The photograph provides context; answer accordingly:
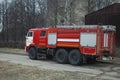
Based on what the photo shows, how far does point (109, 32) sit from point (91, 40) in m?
1.69

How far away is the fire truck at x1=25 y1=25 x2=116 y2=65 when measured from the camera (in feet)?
71.8

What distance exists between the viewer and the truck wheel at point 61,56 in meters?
23.9

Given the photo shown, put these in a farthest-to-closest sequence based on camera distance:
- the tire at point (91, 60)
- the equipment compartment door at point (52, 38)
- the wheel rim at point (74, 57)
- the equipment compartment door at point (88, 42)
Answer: the equipment compartment door at point (52, 38) → the tire at point (91, 60) → the wheel rim at point (74, 57) → the equipment compartment door at point (88, 42)

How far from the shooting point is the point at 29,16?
53.2 metres

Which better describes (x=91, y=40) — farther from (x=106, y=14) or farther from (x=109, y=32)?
(x=106, y=14)

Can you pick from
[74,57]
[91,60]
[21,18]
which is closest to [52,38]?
[74,57]

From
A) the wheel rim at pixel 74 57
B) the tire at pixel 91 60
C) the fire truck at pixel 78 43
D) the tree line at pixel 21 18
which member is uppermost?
the tree line at pixel 21 18

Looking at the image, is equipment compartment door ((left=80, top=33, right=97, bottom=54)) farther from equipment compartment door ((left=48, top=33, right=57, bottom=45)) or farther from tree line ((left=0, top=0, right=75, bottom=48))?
tree line ((left=0, top=0, right=75, bottom=48))

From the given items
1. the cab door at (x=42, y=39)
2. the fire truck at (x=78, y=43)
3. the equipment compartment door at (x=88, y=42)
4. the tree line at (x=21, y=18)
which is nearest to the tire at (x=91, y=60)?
the fire truck at (x=78, y=43)

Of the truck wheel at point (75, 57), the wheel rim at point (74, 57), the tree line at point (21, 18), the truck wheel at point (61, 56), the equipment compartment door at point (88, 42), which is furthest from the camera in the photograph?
the tree line at point (21, 18)

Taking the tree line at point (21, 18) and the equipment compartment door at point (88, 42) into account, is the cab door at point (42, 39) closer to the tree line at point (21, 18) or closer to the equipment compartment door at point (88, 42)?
the equipment compartment door at point (88, 42)

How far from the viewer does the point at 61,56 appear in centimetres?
2431

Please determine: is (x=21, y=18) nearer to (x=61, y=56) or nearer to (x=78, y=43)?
(x=61, y=56)

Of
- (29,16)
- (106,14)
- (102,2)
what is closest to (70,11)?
(102,2)
